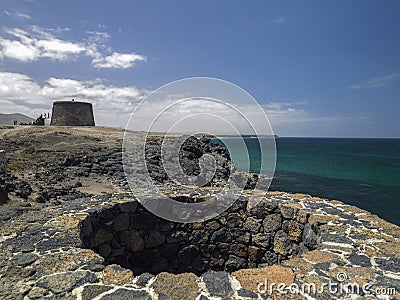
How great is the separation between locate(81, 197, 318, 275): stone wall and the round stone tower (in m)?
29.5

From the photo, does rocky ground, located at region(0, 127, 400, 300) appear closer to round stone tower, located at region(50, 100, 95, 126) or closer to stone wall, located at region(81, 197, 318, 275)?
stone wall, located at region(81, 197, 318, 275)

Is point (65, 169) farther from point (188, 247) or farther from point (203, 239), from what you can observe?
point (203, 239)

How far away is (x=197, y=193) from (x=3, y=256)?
383cm

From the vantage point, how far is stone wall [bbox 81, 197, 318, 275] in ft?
17.8

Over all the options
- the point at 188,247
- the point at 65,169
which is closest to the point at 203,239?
the point at 188,247

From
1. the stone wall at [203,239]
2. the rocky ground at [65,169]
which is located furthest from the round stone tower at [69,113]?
the stone wall at [203,239]

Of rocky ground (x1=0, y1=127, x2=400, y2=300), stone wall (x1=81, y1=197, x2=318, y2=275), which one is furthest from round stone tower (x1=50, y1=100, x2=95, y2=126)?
stone wall (x1=81, y1=197, x2=318, y2=275)

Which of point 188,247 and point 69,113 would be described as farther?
point 69,113

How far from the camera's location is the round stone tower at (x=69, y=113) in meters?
31.7

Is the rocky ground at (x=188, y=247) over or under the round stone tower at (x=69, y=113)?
under

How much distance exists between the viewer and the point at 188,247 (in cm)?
615

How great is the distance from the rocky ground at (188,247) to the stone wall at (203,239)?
2cm

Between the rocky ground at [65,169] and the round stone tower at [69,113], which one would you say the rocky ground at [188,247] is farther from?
the round stone tower at [69,113]

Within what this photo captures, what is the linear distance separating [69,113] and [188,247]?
30.0 m
